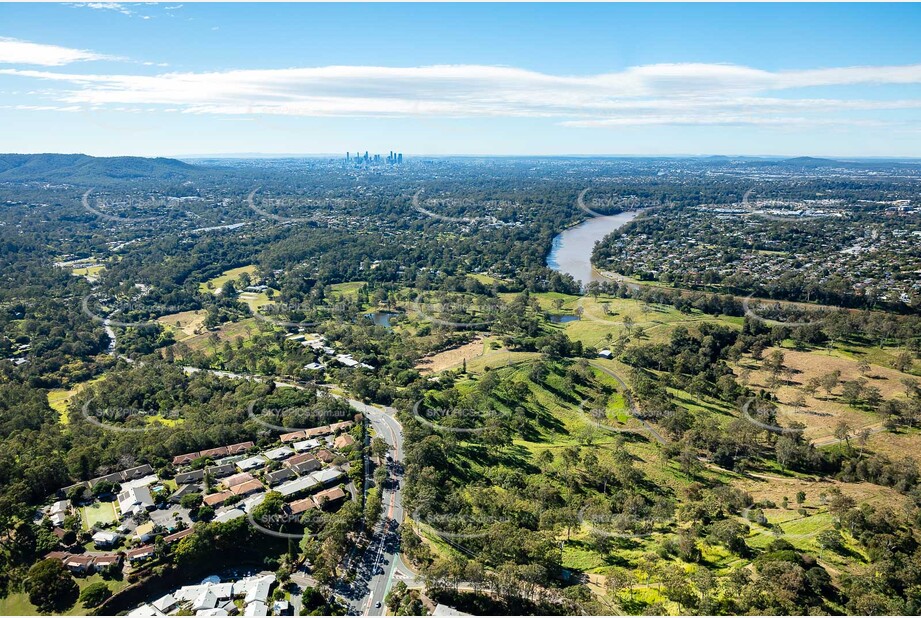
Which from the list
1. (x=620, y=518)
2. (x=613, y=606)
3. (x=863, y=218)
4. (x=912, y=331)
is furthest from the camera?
(x=863, y=218)

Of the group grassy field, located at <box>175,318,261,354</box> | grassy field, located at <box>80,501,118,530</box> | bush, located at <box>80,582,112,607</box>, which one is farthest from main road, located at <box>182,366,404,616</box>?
grassy field, located at <box>175,318,261,354</box>

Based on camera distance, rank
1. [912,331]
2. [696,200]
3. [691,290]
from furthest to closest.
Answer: [696,200], [691,290], [912,331]

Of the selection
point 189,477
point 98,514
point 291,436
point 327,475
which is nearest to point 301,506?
point 327,475

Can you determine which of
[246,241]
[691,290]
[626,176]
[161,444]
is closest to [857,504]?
[161,444]

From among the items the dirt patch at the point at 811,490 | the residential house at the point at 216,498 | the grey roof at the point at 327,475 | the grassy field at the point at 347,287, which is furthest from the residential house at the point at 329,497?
the grassy field at the point at 347,287

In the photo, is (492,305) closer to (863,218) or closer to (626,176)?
(863,218)
